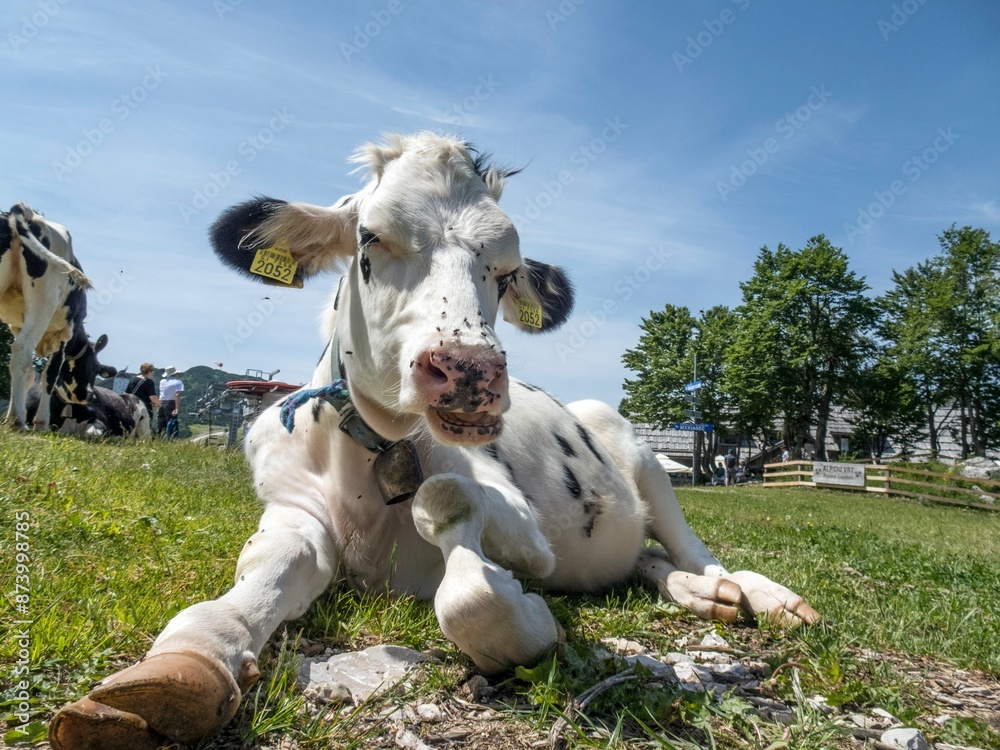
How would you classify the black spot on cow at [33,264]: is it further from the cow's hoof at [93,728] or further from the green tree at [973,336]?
the green tree at [973,336]

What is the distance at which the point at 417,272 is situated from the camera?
3105 mm

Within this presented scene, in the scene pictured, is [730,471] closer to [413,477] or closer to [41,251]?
[41,251]

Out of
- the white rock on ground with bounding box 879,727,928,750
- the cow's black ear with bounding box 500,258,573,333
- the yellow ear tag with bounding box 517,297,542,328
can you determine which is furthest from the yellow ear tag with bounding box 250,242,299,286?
the white rock on ground with bounding box 879,727,928,750

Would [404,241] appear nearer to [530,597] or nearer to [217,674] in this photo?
[530,597]

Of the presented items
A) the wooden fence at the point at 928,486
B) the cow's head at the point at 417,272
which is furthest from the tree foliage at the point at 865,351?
the cow's head at the point at 417,272

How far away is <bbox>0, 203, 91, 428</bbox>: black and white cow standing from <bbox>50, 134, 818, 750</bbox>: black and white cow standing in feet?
26.3

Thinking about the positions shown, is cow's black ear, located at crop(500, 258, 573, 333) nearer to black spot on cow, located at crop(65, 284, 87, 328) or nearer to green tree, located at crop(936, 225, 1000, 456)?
black spot on cow, located at crop(65, 284, 87, 328)

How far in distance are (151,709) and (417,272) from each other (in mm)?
1903

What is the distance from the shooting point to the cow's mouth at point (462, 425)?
8.63 feet

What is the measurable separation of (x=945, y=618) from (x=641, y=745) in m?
2.92

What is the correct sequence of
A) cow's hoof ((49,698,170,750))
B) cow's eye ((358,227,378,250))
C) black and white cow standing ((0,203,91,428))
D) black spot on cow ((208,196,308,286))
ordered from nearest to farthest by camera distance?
cow's hoof ((49,698,170,750)) < cow's eye ((358,227,378,250)) < black spot on cow ((208,196,308,286)) < black and white cow standing ((0,203,91,428))

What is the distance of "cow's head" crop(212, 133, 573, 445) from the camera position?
2.59 m

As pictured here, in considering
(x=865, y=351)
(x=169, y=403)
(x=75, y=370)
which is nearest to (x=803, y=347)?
(x=865, y=351)

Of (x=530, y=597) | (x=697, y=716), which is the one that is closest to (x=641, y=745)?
(x=697, y=716)
